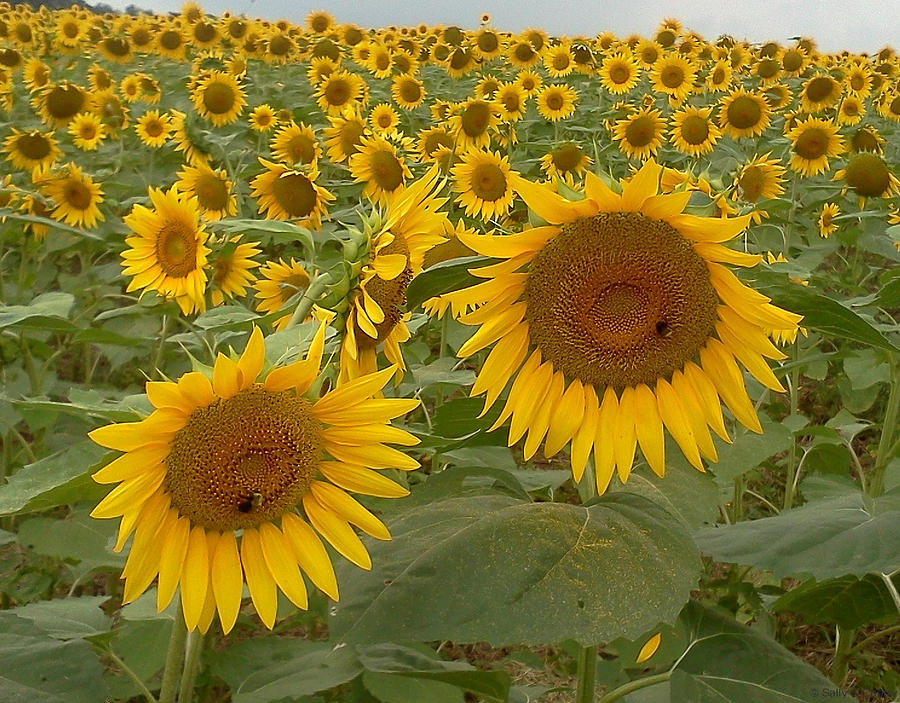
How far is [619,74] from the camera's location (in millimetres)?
7449

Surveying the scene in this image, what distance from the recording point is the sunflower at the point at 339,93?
613 cm

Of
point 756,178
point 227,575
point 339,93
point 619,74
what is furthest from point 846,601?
point 619,74

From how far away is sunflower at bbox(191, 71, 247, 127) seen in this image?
18.2ft

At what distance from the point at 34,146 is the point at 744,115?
14.2 ft

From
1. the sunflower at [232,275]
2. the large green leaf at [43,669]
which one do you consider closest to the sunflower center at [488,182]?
the sunflower at [232,275]

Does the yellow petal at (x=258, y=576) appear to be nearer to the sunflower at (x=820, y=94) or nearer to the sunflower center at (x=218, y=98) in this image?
the sunflower center at (x=218, y=98)

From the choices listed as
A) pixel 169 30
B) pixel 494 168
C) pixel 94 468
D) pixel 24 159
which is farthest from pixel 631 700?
pixel 169 30

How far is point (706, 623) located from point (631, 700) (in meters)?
0.23

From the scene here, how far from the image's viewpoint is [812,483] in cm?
203

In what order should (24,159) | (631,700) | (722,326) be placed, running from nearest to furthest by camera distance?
1. (722,326)
2. (631,700)
3. (24,159)

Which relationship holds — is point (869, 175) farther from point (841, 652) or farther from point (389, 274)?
point (389, 274)

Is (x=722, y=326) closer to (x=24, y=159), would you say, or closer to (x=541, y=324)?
(x=541, y=324)

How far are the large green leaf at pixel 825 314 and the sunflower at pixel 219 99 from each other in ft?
16.3

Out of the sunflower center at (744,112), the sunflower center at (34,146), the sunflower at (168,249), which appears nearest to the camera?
the sunflower at (168,249)
